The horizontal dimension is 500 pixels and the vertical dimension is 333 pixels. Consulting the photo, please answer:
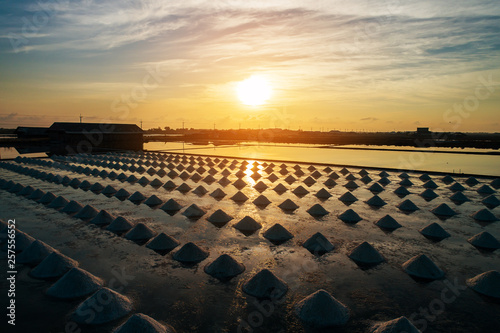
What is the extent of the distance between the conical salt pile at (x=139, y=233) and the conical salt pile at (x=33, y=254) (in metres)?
2.08

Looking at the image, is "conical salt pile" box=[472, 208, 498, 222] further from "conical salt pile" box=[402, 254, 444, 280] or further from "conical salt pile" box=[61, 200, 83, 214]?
"conical salt pile" box=[61, 200, 83, 214]

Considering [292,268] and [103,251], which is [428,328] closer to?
[292,268]

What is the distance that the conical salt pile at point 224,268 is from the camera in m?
6.82

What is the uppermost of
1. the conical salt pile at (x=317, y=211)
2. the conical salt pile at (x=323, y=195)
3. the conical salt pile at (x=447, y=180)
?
the conical salt pile at (x=447, y=180)

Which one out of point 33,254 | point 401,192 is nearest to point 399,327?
point 33,254

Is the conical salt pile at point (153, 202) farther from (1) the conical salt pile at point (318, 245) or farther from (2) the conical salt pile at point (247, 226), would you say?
(1) the conical salt pile at point (318, 245)

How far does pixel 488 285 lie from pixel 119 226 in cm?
973

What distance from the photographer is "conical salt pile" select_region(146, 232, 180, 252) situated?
27.6 ft

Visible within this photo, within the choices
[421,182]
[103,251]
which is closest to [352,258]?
[103,251]

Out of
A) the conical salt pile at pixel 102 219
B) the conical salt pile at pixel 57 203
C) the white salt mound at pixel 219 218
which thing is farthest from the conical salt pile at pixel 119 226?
the conical salt pile at pixel 57 203

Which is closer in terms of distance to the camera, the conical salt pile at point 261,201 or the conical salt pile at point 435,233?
the conical salt pile at point 435,233

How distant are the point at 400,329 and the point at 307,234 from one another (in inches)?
203

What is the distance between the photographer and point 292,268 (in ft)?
23.8

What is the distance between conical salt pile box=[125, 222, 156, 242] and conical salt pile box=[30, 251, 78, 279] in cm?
217
